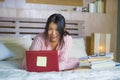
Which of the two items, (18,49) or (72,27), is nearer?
(18,49)

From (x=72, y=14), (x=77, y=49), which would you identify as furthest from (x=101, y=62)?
(x=72, y=14)

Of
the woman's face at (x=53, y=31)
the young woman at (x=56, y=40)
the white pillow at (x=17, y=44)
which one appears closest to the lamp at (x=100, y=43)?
the white pillow at (x=17, y=44)

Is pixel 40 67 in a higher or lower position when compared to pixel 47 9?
lower

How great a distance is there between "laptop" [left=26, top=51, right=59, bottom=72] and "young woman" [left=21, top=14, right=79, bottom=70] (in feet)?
0.43

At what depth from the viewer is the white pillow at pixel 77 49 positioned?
2.83 m

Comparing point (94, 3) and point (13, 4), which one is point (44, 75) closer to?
point (13, 4)

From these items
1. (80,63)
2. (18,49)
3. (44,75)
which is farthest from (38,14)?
(44,75)

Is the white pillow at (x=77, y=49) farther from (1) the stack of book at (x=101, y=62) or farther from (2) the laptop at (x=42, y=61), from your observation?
(2) the laptop at (x=42, y=61)

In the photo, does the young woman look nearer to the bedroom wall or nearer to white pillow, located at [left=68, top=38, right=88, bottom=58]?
white pillow, located at [left=68, top=38, right=88, bottom=58]

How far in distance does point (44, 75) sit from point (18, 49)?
1.20 metres

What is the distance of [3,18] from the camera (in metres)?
2.95

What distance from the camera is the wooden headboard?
297 centimetres

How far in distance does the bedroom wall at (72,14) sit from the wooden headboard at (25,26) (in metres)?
0.07

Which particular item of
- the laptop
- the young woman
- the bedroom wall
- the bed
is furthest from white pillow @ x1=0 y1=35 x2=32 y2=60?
the laptop
